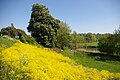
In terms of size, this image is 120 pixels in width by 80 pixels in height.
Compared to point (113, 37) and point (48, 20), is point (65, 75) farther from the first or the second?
point (113, 37)

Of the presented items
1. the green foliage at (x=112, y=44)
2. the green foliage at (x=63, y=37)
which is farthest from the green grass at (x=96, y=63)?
the green foliage at (x=63, y=37)

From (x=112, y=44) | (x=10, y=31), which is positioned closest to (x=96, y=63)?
(x=10, y=31)

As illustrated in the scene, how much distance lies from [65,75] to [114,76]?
6.55 m

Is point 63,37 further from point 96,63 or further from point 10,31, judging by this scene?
point 96,63

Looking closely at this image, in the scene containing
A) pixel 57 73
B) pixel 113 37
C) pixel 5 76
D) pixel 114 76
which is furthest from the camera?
pixel 113 37

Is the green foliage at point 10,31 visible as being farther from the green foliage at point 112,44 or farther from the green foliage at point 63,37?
the green foliage at point 112,44

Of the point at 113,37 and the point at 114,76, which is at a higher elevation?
the point at 113,37

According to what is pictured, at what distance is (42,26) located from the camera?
55.3 m

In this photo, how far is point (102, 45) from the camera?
7700cm

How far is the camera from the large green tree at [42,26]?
5528 cm

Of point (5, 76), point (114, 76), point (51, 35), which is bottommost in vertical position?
point (114, 76)

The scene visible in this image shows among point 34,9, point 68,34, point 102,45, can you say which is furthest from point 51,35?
point 102,45

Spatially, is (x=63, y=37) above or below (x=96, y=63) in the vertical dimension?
above

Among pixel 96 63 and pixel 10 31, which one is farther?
pixel 10 31
